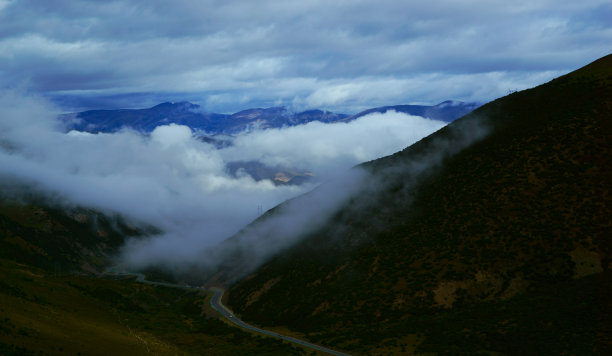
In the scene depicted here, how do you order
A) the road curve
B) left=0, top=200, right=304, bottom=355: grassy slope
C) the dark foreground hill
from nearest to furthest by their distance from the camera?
1. left=0, top=200, right=304, bottom=355: grassy slope
2. the dark foreground hill
3. the road curve

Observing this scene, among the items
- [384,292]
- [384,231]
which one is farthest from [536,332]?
[384,231]

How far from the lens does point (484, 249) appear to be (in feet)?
287

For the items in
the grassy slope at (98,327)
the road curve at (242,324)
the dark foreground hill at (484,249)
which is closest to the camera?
the grassy slope at (98,327)

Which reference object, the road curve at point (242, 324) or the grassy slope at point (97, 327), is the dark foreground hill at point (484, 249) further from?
the grassy slope at point (97, 327)

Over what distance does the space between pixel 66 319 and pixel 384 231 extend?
248ft

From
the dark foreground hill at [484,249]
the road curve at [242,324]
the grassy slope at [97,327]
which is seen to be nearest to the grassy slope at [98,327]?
the grassy slope at [97,327]

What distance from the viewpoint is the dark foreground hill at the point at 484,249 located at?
221ft

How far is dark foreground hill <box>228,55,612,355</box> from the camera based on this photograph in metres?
67.4

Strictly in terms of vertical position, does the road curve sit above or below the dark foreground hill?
below

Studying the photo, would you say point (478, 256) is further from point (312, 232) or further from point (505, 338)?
point (312, 232)

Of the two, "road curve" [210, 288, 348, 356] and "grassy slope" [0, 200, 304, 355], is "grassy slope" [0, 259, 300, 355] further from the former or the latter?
"road curve" [210, 288, 348, 356]

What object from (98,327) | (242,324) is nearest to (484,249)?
(242,324)

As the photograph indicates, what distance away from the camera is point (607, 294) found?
6481cm

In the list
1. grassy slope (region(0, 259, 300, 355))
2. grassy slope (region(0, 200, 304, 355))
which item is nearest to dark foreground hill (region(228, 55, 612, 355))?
grassy slope (region(0, 200, 304, 355))
